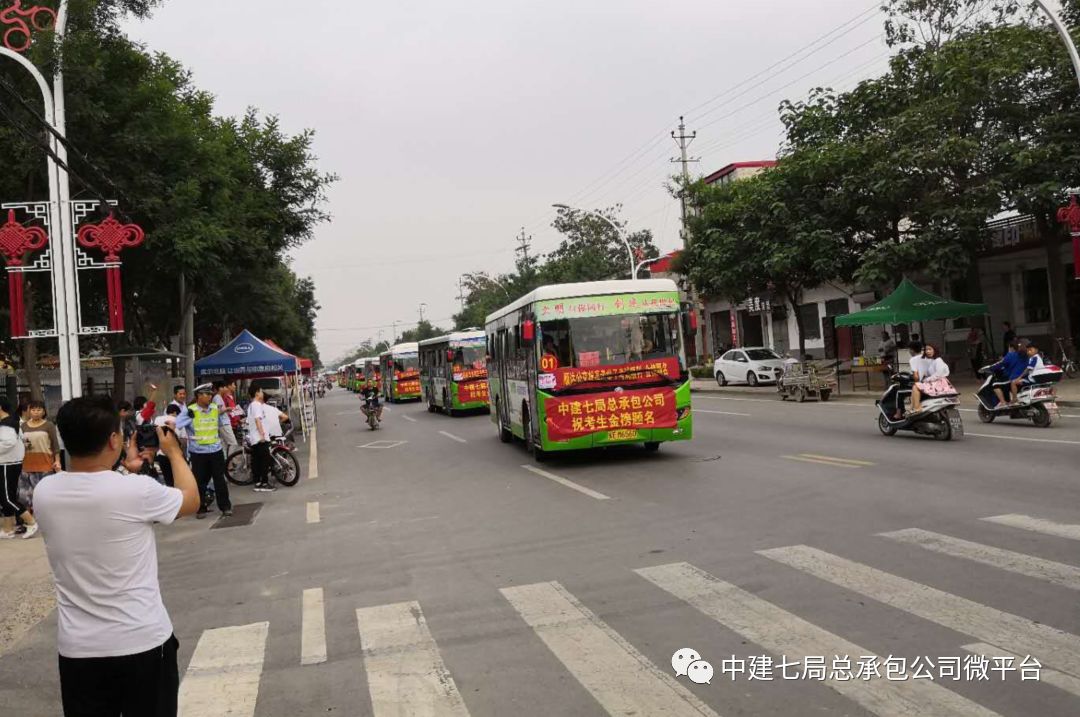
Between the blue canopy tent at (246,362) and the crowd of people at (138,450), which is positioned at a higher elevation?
the blue canopy tent at (246,362)

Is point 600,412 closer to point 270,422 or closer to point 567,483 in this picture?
point 567,483

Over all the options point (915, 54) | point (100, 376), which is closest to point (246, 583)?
point (915, 54)

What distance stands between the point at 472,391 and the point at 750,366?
39.6ft

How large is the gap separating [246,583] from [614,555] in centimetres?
315

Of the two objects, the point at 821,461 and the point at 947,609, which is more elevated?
the point at 821,461

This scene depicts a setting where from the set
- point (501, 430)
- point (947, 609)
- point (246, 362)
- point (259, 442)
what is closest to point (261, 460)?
point (259, 442)

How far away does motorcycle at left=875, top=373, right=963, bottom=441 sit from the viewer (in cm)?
1399

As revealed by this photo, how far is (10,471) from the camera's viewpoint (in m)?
10.6

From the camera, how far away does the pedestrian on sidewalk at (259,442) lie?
46.3 feet

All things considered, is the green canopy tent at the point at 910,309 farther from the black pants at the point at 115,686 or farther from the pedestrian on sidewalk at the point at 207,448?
the black pants at the point at 115,686

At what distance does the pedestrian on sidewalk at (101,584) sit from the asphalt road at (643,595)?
5.20 feet

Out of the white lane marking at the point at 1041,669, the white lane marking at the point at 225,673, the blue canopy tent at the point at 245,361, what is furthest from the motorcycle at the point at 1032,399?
the blue canopy tent at the point at 245,361

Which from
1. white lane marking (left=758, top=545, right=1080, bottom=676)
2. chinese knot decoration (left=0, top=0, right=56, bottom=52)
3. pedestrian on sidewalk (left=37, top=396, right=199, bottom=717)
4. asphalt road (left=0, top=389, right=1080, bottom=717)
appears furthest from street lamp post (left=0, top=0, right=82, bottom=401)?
pedestrian on sidewalk (left=37, top=396, right=199, bottom=717)

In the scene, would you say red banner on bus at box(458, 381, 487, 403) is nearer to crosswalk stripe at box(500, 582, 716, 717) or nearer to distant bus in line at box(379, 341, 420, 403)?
distant bus in line at box(379, 341, 420, 403)
